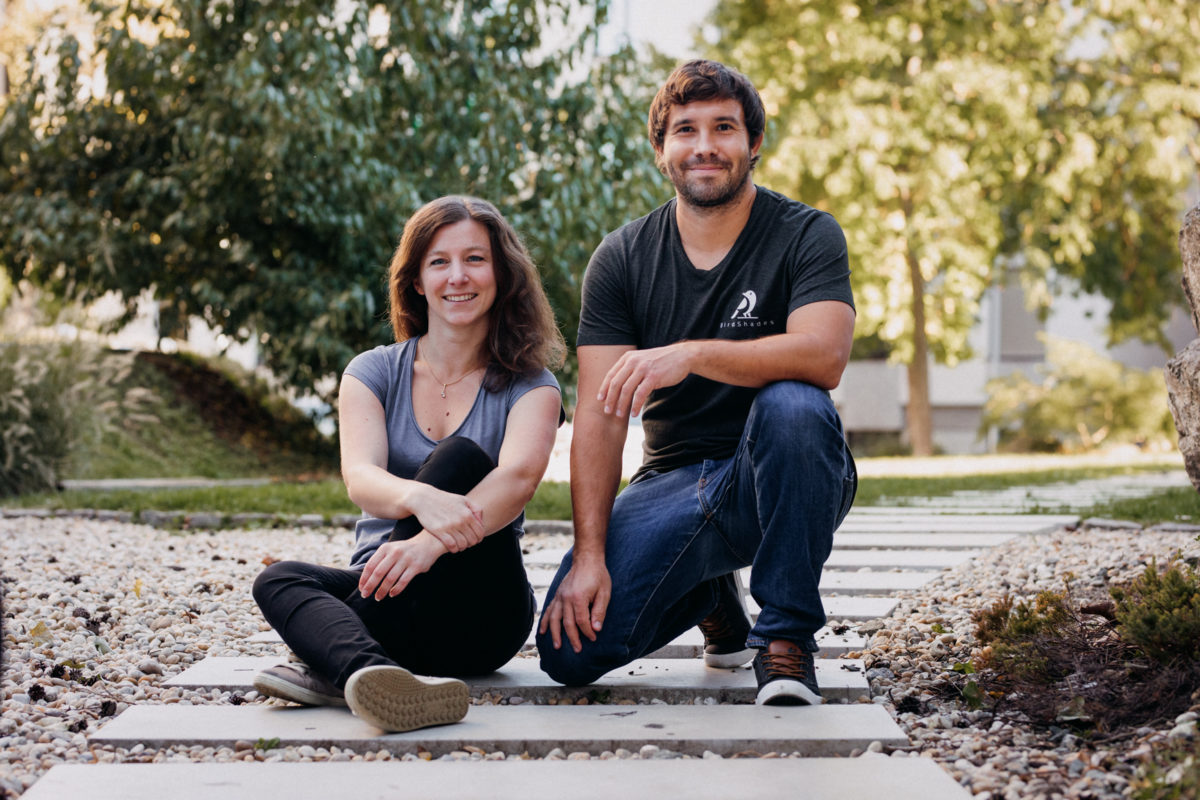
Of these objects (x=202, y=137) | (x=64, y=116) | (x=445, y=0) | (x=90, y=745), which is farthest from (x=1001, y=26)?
(x=90, y=745)

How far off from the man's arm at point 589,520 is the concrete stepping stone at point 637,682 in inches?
5.6

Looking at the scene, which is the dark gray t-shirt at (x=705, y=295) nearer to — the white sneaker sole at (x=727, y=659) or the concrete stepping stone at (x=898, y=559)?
the white sneaker sole at (x=727, y=659)

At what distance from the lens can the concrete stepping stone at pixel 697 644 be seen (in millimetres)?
2926

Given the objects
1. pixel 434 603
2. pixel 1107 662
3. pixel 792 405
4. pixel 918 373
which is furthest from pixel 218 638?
pixel 918 373

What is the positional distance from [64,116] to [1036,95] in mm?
9991

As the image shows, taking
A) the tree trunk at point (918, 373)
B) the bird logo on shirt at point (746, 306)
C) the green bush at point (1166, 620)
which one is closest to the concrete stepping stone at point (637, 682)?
the green bush at point (1166, 620)

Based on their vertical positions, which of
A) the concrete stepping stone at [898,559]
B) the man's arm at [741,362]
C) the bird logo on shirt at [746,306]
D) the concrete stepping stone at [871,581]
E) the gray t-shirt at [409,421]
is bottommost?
the concrete stepping stone at [898,559]

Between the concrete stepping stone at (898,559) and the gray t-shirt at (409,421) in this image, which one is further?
the concrete stepping stone at (898,559)

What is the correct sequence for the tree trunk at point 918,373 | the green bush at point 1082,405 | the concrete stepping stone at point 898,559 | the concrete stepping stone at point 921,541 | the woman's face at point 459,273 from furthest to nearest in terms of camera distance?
the green bush at point 1082,405 < the tree trunk at point 918,373 < the concrete stepping stone at point 921,541 < the concrete stepping stone at point 898,559 < the woman's face at point 459,273

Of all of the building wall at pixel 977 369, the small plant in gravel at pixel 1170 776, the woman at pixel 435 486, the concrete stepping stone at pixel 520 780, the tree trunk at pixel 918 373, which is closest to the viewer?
the small plant in gravel at pixel 1170 776

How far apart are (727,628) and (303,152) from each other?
6780mm

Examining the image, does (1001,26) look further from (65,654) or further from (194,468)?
(65,654)

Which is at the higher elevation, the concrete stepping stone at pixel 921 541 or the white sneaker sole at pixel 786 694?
the white sneaker sole at pixel 786 694

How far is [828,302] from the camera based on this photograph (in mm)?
2549
